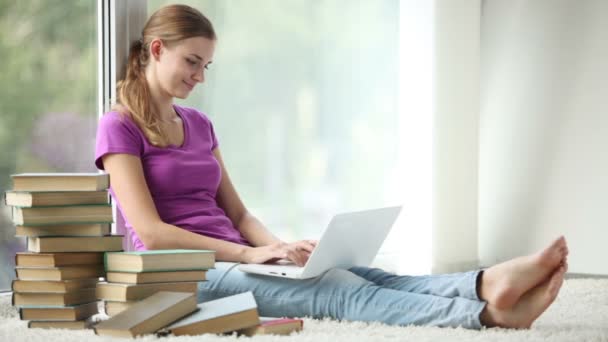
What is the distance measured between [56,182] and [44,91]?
0.65 meters

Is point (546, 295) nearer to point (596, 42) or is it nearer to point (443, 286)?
point (443, 286)

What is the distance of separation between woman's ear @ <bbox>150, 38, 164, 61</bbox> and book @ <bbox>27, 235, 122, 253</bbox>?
2.11 feet

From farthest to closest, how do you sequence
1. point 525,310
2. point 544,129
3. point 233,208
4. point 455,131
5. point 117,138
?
point 544,129 → point 455,131 → point 233,208 → point 117,138 → point 525,310

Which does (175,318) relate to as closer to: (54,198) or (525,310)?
(54,198)

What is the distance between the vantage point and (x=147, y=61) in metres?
2.89

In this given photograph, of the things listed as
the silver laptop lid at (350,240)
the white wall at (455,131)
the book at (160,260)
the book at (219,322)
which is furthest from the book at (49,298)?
the white wall at (455,131)

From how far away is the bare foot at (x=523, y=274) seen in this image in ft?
7.29

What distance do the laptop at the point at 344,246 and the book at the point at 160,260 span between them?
124 millimetres

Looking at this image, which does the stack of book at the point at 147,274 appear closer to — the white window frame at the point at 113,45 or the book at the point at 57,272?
the book at the point at 57,272

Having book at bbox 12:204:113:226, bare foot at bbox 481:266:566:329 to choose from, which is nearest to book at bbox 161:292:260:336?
book at bbox 12:204:113:226

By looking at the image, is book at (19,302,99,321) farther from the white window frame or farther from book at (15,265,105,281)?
the white window frame

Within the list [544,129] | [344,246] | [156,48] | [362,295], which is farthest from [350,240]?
[544,129]

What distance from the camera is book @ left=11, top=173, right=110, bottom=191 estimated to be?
2395mm

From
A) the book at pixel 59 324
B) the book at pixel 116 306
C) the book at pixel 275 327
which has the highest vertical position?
the book at pixel 116 306
